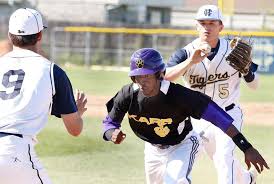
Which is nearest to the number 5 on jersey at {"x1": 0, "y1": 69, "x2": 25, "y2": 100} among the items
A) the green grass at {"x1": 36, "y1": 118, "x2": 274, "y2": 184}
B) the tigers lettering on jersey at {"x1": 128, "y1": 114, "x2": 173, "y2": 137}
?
the tigers lettering on jersey at {"x1": 128, "y1": 114, "x2": 173, "y2": 137}

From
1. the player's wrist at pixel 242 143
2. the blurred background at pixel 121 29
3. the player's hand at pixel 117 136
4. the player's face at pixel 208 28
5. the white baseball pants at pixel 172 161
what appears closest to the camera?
the player's wrist at pixel 242 143

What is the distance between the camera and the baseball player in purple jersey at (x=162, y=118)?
214 inches

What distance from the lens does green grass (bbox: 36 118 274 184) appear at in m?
8.43

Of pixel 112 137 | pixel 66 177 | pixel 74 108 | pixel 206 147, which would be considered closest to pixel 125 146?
pixel 66 177

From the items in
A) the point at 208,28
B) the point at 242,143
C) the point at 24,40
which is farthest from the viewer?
the point at 208,28

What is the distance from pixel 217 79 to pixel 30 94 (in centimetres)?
296

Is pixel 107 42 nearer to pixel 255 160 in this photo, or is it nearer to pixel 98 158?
pixel 98 158

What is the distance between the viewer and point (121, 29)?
27531 millimetres

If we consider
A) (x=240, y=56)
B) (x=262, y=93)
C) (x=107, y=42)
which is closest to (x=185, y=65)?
(x=240, y=56)

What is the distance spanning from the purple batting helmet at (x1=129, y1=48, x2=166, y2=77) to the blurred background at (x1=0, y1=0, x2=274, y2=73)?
16.1m

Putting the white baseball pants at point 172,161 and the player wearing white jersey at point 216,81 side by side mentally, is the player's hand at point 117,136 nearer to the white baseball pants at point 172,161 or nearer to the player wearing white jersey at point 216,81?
the white baseball pants at point 172,161

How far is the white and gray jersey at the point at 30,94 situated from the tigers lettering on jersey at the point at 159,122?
111cm

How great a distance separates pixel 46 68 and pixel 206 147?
2.73 meters

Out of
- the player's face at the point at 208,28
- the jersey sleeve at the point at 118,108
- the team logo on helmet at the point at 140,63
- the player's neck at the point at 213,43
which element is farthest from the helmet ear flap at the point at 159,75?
the player's neck at the point at 213,43
